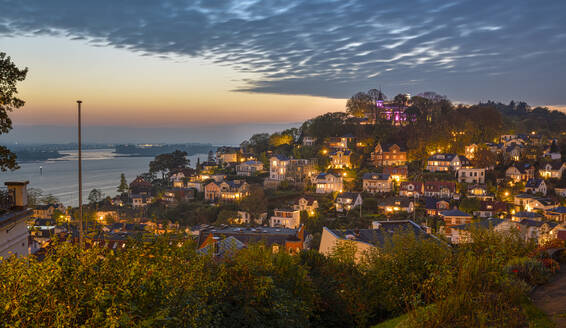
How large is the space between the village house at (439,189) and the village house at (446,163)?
716 centimetres

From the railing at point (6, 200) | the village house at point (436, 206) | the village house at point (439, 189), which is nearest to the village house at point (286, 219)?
the village house at point (436, 206)

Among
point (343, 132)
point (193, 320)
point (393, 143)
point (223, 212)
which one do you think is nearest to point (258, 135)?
point (343, 132)

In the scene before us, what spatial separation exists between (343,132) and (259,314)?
64.5 m

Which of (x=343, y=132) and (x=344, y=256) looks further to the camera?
(x=343, y=132)

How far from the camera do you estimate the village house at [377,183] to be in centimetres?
5003

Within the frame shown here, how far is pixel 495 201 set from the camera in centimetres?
4275

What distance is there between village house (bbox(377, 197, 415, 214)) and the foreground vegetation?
32.2 meters

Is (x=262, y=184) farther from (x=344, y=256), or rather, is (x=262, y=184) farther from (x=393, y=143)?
(x=344, y=256)

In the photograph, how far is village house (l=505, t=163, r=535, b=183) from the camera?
49812 mm

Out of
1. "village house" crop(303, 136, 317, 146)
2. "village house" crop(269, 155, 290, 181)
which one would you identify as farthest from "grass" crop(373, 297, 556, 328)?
"village house" crop(303, 136, 317, 146)

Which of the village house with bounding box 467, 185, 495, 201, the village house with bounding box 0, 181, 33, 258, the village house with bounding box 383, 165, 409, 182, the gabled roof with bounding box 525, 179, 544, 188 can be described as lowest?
the village house with bounding box 467, 185, 495, 201

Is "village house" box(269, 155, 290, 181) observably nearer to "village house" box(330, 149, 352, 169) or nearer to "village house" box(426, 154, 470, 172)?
"village house" box(330, 149, 352, 169)

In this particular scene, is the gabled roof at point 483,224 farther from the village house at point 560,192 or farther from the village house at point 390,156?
the village house at point 390,156

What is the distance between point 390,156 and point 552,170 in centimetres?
2122
